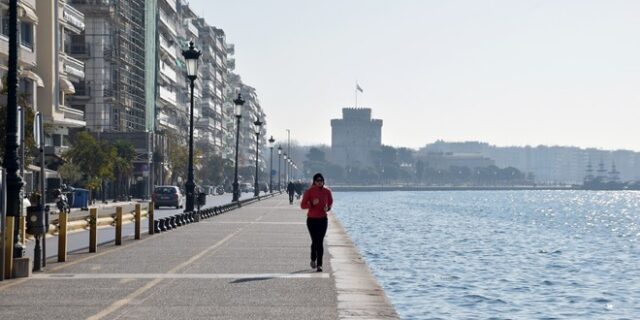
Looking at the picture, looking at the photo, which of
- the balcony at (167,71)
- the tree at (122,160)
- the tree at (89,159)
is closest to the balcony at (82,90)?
the tree at (122,160)

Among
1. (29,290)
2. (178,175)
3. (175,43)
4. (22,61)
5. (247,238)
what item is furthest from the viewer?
(175,43)

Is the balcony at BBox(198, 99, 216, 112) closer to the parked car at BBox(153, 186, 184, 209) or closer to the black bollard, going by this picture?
the parked car at BBox(153, 186, 184, 209)

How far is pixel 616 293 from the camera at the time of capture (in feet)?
89.6

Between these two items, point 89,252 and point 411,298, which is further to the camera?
point 89,252

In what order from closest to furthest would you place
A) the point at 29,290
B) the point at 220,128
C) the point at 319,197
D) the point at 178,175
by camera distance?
the point at 29,290
the point at 319,197
the point at 178,175
the point at 220,128

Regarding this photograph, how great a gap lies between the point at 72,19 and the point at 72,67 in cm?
328

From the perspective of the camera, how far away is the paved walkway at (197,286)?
13.9 m

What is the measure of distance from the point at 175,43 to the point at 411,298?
111724 mm

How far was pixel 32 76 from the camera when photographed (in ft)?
210

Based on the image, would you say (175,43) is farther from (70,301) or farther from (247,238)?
(70,301)

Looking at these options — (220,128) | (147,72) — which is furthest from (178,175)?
(220,128)

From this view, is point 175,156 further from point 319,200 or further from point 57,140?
point 319,200

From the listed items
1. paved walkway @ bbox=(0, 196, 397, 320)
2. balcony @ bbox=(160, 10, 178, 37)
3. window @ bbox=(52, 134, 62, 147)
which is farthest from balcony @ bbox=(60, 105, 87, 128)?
paved walkway @ bbox=(0, 196, 397, 320)

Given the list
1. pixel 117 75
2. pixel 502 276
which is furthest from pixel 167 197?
pixel 502 276
